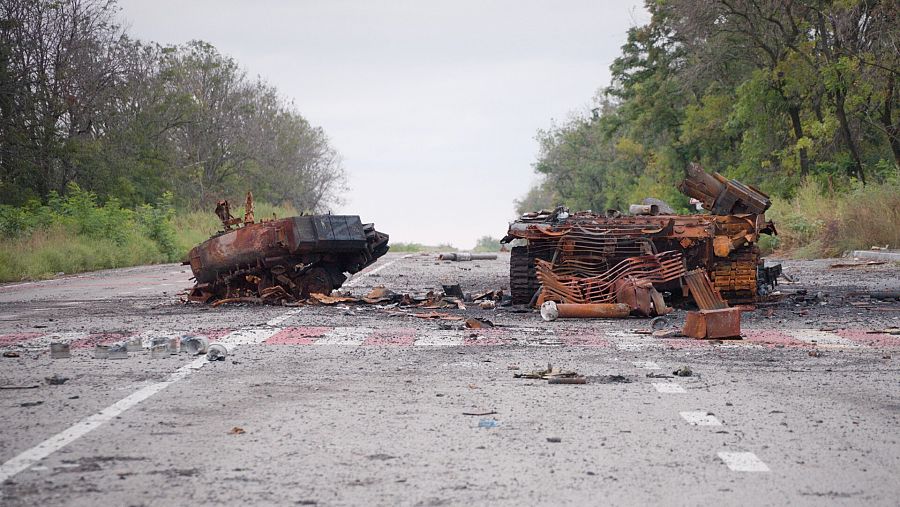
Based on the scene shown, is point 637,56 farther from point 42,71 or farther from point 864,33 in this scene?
point 42,71

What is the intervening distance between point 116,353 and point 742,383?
542cm

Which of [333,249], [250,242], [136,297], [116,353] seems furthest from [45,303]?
[116,353]

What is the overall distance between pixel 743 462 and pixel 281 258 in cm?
1269

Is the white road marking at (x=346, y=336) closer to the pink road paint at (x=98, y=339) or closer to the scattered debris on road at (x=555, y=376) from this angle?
the pink road paint at (x=98, y=339)

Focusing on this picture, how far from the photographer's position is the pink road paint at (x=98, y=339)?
1114cm

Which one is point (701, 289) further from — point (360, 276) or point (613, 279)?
point (360, 276)

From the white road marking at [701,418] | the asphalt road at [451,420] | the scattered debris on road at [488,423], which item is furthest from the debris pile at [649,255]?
the scattered debris on road at [488,423]

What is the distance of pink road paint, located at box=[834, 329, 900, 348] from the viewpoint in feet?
36.7

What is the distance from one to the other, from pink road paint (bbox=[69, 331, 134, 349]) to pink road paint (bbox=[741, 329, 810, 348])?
6.55 m

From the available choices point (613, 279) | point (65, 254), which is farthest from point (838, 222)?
point (65, 254)

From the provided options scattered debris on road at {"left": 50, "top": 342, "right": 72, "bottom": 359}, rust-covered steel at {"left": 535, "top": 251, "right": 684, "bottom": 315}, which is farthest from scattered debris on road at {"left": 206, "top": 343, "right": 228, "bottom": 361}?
rust-covered steel at {"left": 535, "top": 251, "right": 684, "bottom": 315}

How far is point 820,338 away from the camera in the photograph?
11.9 m

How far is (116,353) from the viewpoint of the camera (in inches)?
399

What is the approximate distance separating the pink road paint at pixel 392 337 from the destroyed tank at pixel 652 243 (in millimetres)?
3601
